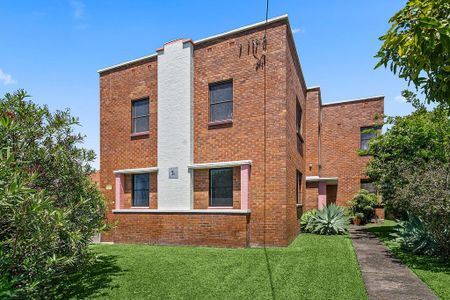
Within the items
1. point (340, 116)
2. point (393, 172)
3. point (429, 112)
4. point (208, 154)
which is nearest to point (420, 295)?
point (208, 154)

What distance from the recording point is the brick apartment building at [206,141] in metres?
10.7

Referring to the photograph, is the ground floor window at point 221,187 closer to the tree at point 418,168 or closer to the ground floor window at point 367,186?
the tree at point 418,168

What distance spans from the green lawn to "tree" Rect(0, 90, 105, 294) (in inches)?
46.3

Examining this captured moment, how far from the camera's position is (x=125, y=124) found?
13.8 m

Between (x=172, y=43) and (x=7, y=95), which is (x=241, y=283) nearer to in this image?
(x=7, y=95)

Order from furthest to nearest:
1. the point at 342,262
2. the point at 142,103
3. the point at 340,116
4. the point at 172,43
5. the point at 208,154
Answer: the point at 340,116
the point at 142,103
the point at 172,43
the point at 208,154
the point at 342,262

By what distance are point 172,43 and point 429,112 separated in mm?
11964

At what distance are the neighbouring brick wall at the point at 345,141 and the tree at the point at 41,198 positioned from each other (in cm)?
1721

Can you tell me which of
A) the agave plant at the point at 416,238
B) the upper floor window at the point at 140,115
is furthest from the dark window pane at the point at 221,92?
the agave plant at the point at 416,238

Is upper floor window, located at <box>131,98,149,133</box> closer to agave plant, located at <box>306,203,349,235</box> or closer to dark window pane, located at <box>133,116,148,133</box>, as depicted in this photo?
dark window pane, located at <box>133,116,148,133</box>

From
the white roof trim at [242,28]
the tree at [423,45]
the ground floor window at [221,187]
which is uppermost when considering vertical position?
the white roof trim at [242,28]

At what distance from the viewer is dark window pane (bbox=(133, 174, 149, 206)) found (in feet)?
43.0

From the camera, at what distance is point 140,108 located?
44.7ft

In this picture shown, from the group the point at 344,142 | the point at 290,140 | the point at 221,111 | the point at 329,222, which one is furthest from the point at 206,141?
the point at 344,142
